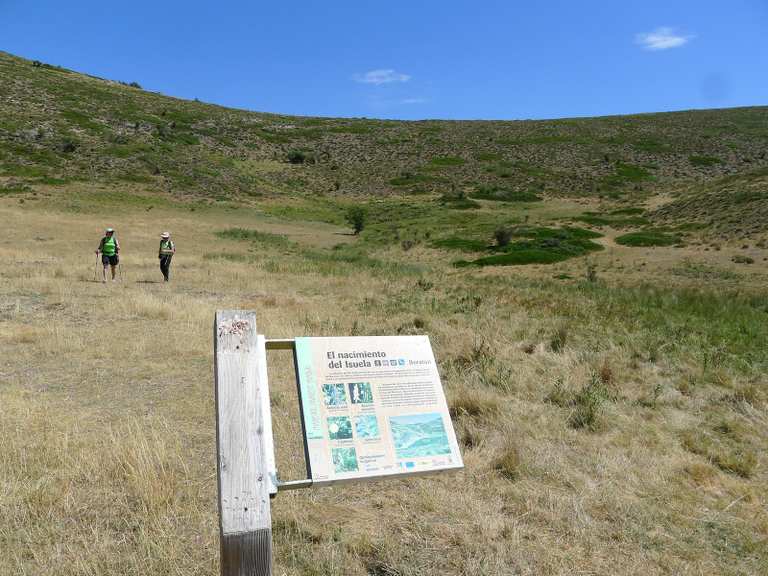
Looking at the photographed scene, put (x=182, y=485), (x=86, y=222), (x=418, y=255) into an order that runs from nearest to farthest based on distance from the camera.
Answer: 1. (x=182, y=485)
2. (x=418, y=255)
3. (x=86, y=222)

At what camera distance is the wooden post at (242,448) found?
2590 mm

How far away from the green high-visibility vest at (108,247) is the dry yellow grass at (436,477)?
150 inches

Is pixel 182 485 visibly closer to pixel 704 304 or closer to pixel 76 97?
pixel 704 304

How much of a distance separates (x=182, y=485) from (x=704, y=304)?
1257cm

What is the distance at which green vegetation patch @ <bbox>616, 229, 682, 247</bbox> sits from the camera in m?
29.2

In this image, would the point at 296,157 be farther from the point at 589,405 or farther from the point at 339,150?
the point at 589,405

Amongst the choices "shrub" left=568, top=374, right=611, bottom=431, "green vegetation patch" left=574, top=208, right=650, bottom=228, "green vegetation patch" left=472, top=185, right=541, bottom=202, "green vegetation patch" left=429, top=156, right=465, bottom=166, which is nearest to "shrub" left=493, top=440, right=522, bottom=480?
"shrub" left=568, top=374, right=611, bottom=431

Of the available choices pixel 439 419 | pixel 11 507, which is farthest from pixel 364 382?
pixel 11 507

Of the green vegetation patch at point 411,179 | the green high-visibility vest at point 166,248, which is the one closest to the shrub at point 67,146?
the green vegetation patch at point 411,179

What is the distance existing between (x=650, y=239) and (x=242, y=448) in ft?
101

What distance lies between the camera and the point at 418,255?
99.2ft

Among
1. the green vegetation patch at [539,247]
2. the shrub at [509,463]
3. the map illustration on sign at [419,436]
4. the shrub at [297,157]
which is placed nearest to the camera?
the map illustration on sign at [419,436]

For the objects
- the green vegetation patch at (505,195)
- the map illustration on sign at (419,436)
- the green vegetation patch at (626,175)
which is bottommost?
the map illustration on sign at (419,436)

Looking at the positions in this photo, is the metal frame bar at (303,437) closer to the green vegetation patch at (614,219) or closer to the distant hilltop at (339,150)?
the green vegetation patch at (614,219)
